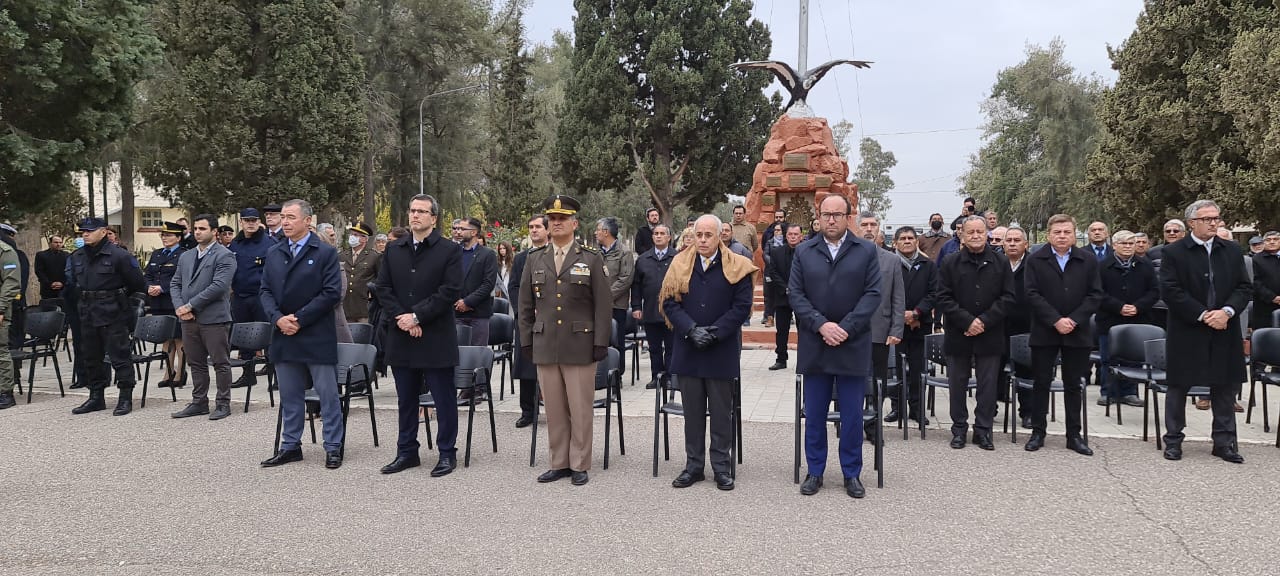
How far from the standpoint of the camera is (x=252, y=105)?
22.6m

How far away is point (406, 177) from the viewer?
33.3 meters

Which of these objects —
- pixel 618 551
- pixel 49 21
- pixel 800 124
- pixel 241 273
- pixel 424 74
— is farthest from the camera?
pixel 424 74

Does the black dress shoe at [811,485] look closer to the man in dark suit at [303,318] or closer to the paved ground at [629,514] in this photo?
the paved ground at [629,514]

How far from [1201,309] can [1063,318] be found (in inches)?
36.4

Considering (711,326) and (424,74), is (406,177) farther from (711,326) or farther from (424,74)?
(711,326)

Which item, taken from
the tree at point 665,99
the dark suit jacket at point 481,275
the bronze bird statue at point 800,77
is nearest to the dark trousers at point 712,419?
the dark suit jacket at point 481,275

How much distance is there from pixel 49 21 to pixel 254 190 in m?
10.4

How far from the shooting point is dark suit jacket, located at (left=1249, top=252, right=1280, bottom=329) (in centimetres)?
932

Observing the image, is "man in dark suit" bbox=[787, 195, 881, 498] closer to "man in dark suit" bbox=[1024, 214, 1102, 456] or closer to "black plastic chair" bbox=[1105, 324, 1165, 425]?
"man in dark suit" bbox=[1024, 214, 1102, 456]

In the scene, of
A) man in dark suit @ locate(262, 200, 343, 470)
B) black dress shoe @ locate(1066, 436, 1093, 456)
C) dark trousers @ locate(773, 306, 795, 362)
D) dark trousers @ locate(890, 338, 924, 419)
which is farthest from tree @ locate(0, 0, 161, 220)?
black dress shoe @ locate(1066, 436, 1093, 456)

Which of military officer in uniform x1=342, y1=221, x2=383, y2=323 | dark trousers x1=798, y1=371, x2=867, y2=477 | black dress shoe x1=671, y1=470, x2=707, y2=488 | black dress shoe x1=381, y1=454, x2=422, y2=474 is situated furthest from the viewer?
military officer in uniform x1=342, y1=221, x2=383, y2=323

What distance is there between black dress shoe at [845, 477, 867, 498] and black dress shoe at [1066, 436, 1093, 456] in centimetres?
213

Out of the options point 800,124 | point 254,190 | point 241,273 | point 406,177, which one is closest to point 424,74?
point 406,177

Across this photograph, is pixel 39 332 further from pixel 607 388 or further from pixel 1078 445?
pixel 1078 445
